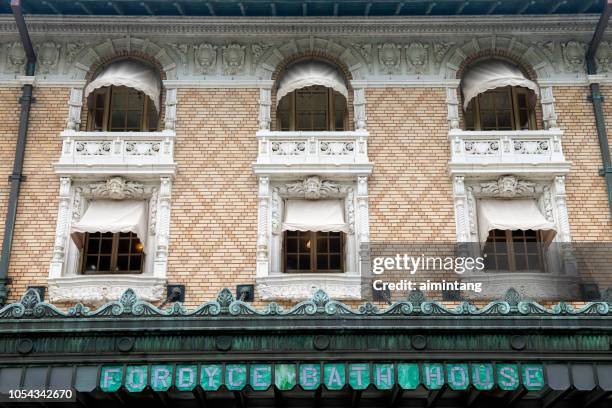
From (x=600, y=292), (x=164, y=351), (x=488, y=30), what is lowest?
(x=164, y=351)

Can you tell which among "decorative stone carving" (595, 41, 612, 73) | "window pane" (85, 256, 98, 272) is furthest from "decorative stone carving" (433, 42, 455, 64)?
"window pane" (85, 256, 98, 272)

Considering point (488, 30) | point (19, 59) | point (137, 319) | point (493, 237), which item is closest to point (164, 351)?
point (137, 319)

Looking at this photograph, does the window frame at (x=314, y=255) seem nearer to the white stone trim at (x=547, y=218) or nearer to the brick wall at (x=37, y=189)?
the white stone trim at (x=547, y=218)

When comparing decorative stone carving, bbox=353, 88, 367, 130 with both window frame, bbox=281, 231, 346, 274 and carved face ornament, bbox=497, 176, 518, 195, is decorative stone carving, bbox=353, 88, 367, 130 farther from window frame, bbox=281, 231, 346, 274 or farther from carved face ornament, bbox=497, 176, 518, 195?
carved face ornament, bbox=497, 176, 518, 195

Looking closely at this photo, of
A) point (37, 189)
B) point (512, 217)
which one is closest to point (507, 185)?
point (512, 217)

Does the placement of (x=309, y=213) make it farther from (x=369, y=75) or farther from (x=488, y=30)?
(x=488, y=30)

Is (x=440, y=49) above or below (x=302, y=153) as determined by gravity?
above

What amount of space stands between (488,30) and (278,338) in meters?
9.04

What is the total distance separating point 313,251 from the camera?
15453 mm

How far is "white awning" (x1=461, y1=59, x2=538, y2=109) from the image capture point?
15.9 meters

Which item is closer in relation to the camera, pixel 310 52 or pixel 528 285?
pixel 528 285

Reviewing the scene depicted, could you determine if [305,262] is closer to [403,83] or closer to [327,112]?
[327,112]

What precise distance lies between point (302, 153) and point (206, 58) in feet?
10.0

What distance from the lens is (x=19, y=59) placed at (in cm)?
1666
